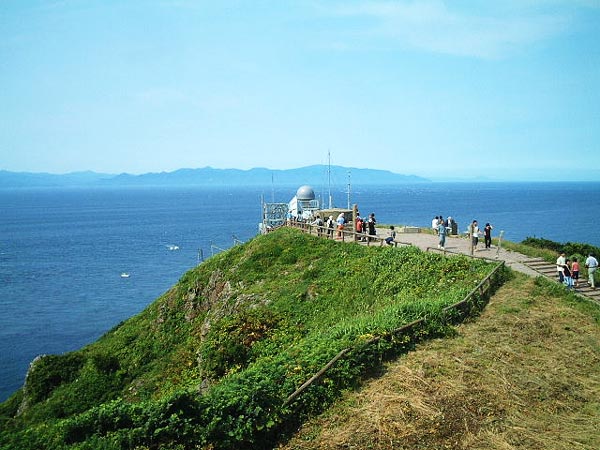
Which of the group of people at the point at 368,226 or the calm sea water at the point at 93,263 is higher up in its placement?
the group of people at the point at 368,226

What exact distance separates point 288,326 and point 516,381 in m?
11.9

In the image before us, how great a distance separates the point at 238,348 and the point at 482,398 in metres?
11.2

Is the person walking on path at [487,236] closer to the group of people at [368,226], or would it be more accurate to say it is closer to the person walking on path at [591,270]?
the person walking on path at [591,270]

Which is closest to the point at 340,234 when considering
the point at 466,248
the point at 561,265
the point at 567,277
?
the point at 466,248

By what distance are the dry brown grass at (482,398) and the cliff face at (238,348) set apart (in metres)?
1.06

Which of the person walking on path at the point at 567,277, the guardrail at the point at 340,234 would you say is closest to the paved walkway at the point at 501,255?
the person walking on path at the point at 567,277

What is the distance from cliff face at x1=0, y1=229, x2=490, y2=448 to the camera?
37.8 ft

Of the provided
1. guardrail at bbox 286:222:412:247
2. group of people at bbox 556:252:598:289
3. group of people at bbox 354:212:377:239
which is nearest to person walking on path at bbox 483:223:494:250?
guardrail at bbox 286:222:412:247

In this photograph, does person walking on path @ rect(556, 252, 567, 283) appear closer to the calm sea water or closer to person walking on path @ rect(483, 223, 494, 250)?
person walking on path @ rect(483, 223, 494, 250)

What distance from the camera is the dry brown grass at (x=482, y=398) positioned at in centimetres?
1182

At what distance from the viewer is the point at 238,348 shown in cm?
2141

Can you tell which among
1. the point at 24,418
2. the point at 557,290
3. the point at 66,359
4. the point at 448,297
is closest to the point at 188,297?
the point at 66,359

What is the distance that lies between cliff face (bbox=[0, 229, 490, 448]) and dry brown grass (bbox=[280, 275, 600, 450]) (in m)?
1.06

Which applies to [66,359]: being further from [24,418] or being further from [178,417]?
[178,417]
